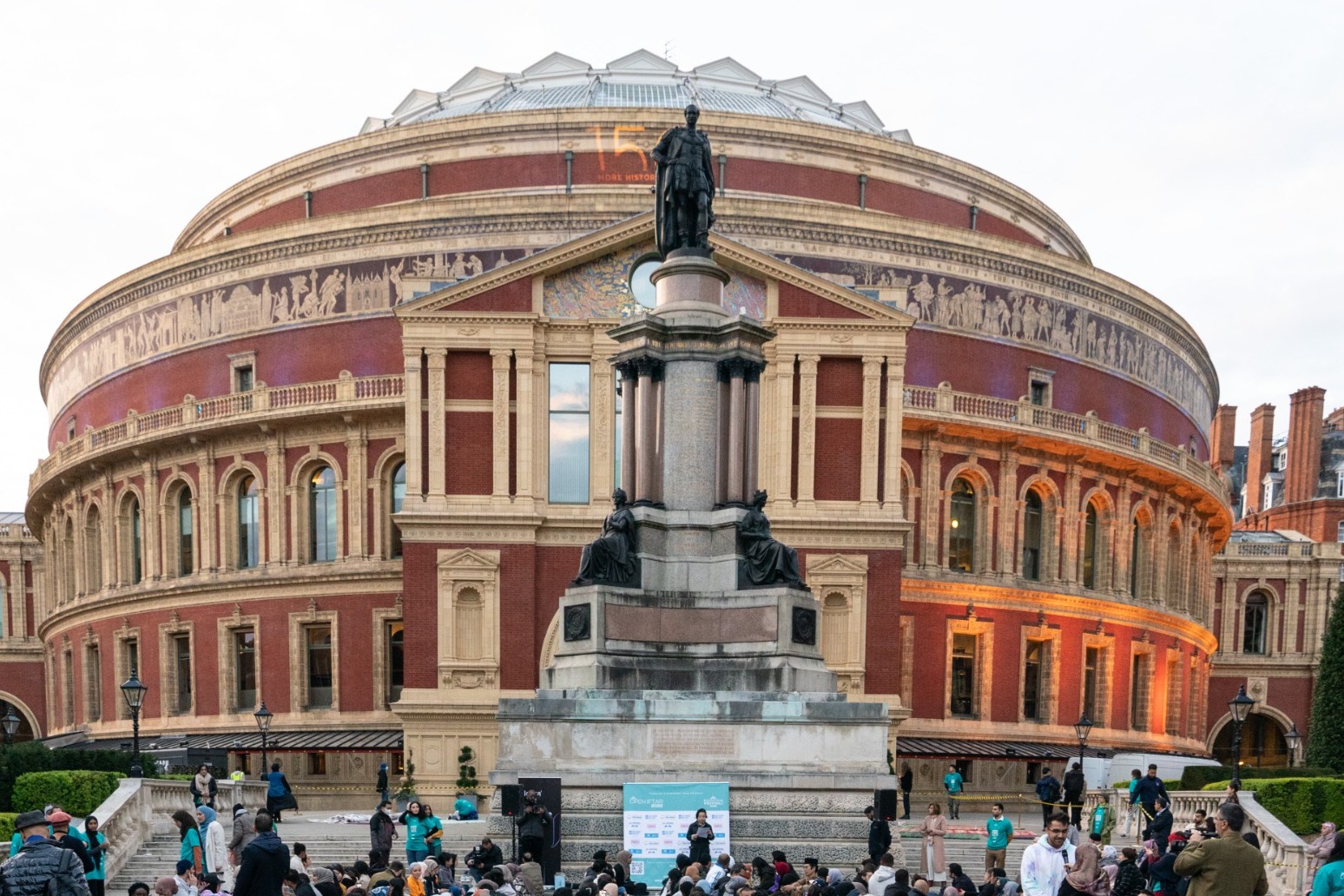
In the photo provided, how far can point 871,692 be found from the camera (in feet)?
171

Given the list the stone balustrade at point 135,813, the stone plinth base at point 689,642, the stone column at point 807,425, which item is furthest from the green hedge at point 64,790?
the stone column at point 807,425

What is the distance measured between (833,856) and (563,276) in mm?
28909

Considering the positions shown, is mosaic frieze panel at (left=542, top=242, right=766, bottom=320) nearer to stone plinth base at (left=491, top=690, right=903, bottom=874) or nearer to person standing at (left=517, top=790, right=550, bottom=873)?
stone plinth base at (left=491, top=690, right=903, bottom=874)

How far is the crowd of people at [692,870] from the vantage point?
16.4 m

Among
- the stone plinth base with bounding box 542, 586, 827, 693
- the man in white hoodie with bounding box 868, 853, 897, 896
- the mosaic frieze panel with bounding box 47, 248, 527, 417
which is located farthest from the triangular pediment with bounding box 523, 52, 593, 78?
the man in white hoodie with bounding box 868, 853, 897, 896

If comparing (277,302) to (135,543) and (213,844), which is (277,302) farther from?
(213,844)

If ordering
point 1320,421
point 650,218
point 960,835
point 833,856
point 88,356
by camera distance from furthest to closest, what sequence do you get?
point 1320,421 < point 88,356 < point 650,218 < point 960,835 < point 833,856

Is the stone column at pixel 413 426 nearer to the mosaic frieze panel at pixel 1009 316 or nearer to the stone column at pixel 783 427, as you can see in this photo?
the stone column at pixel 783 427

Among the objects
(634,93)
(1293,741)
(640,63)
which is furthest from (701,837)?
(1293,741)

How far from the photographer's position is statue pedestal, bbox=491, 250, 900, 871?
26734mm

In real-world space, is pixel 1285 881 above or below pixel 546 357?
below

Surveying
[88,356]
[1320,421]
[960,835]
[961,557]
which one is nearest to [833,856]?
[960,835]

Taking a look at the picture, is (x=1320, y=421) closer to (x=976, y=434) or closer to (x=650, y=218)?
(x=976, y=434)

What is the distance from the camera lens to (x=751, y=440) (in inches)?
1208
